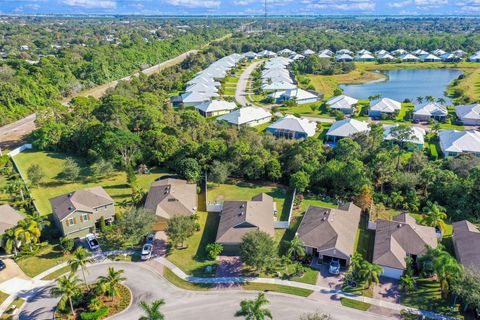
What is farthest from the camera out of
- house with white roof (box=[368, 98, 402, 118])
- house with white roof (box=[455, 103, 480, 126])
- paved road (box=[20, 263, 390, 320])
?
house with white roof (box=[368, 98, 402, 118])

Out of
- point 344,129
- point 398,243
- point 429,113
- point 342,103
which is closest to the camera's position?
point 398,243

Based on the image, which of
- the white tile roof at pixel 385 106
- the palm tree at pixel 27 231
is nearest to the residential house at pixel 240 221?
the palm tree at pixel 27 231

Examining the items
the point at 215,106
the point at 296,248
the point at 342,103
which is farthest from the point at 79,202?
the point at 342,103

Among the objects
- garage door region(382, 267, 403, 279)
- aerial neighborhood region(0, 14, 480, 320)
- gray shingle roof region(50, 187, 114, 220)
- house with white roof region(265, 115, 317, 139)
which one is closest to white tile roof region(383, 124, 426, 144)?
Result: aerial neighborhood region(0, 14, 480, 320)

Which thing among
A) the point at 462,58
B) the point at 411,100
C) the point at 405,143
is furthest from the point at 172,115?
the point at 462,58

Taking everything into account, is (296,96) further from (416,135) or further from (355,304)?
(355,304)

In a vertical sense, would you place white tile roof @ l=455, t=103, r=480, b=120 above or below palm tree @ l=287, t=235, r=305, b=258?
above

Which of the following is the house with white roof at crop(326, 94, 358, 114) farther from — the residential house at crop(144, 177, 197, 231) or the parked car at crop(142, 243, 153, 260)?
the parked car at crop(142, 243, 153, 260)
